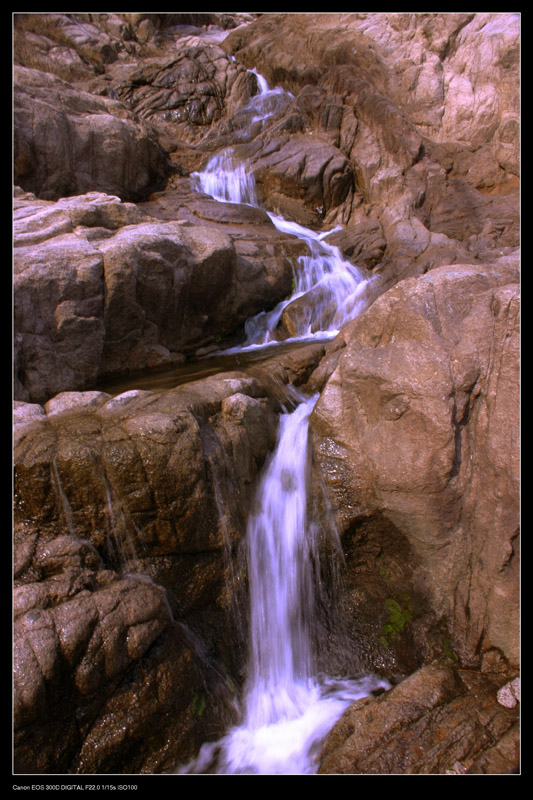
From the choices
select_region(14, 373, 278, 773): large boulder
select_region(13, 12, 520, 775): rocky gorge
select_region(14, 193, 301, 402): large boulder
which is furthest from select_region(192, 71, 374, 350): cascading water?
select_region(14, 373, 278, 773): large boulder

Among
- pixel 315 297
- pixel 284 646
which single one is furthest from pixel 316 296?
pixel 284 646

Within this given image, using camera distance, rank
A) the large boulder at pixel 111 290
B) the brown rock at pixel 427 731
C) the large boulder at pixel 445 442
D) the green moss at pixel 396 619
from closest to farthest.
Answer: the brown rock at pixel 427 731, the large boulder at pixel 445 442, the green moss at pixel 396 619, the large boulder at pixel 111 290

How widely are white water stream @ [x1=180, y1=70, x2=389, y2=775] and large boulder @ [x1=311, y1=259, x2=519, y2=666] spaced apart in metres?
0.48

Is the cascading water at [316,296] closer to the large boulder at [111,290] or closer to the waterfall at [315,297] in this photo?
the waterfall at [315,297]

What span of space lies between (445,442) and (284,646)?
8.49ft

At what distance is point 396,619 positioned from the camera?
4.92 metres

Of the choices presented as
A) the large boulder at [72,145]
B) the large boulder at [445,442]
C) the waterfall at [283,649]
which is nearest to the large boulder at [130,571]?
the waterfall at [283,649]

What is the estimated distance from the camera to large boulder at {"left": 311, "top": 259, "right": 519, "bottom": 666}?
439 centimetres

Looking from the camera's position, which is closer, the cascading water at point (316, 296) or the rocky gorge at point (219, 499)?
the rocky gorge at point (219, 499)

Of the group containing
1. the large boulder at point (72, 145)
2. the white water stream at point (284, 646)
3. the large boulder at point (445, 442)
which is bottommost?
the white water stream at point (284, 646)

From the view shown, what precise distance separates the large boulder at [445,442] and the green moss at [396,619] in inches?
9.4

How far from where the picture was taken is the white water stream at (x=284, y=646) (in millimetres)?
4137

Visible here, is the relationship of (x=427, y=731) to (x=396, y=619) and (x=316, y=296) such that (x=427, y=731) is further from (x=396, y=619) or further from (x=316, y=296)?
(x=316, y=296)

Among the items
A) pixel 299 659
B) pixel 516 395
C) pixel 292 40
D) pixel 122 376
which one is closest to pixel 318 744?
pixel 299 659
